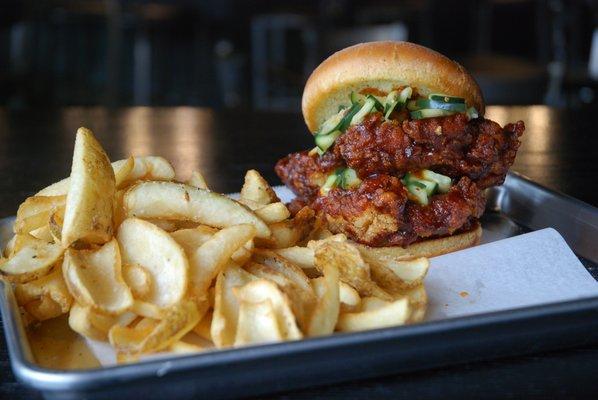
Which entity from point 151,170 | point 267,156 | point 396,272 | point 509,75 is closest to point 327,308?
point 396,272

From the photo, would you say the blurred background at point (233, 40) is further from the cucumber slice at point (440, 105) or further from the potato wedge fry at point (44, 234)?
the potato wedge fry at point (44, 234)

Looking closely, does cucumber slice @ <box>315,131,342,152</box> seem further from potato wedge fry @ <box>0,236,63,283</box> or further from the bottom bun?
potato wedge fry @ <box>0,236,63,283</box>

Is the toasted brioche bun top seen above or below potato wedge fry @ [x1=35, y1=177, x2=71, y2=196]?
above

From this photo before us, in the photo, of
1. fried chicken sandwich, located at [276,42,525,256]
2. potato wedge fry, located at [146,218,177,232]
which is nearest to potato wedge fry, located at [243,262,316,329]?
potato wedge fry, located at [146,218,177,232]

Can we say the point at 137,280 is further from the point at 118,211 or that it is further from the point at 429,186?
the point at 429,186

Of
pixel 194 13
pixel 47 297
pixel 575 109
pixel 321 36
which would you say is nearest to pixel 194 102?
pixel 194 13

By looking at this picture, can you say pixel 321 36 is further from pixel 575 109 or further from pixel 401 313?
pixel 401 313

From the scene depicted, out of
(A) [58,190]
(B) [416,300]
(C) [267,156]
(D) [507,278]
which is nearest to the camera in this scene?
(B) [416,300]
